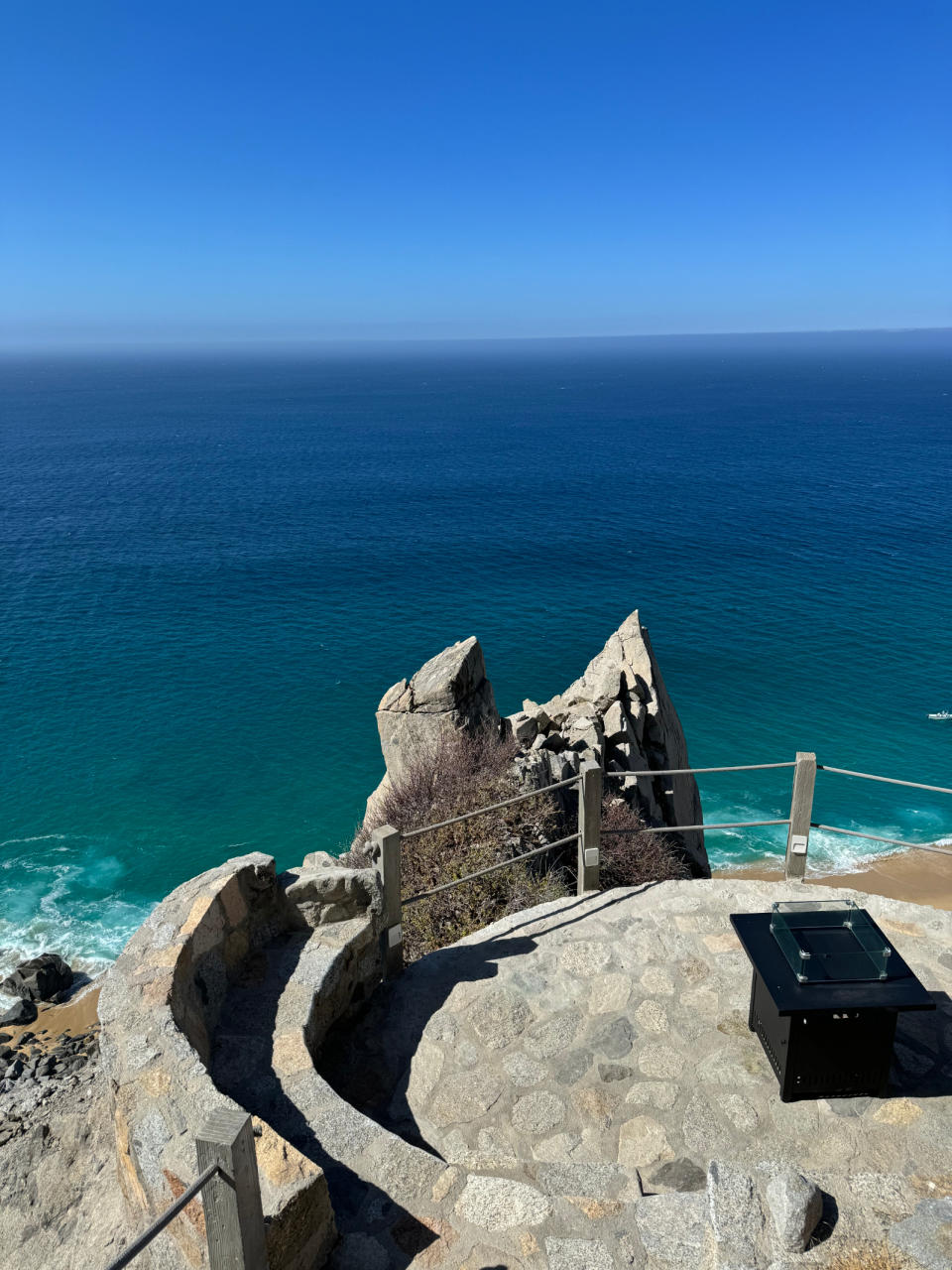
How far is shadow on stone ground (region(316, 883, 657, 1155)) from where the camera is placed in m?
6.97

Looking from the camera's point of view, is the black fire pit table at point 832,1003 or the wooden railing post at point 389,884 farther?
the wooden railing post at point 389,884

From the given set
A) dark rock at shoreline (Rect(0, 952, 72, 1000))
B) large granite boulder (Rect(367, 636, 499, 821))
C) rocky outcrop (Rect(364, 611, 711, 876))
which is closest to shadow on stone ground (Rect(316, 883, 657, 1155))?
rocky outcrop (Rect(364, 611, 711, 876))

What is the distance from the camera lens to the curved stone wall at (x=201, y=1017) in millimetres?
4906

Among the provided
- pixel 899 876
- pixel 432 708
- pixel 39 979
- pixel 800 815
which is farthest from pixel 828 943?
pixel 899 876

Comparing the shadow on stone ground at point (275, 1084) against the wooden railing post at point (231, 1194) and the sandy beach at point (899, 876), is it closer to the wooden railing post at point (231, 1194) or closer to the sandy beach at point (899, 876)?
the wooden railing post at point (231, 1194)

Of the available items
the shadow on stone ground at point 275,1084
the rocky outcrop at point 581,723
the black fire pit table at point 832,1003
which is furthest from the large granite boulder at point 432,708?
the black fire pit table at point 832,1003

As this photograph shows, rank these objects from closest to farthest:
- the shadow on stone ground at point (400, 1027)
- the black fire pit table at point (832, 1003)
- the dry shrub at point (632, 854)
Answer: the black fire pit table at point (832, 1003)
the shadow on stone ground at point (400, 1027)
the dry shrub at point (632, 854)

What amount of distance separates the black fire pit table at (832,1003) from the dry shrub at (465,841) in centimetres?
441

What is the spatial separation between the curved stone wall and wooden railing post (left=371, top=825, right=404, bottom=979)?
130mm

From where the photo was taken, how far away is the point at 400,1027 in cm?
776

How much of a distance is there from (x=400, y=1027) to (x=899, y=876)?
21.9 metres

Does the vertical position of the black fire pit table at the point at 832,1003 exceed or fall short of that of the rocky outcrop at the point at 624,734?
it exceeds it

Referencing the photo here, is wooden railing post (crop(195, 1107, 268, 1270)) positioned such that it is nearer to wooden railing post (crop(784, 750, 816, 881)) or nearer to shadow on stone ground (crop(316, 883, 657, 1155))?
shadow on stone ground (crop(316, 883, 657, 1155))

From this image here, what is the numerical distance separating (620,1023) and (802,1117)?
1557 mm
